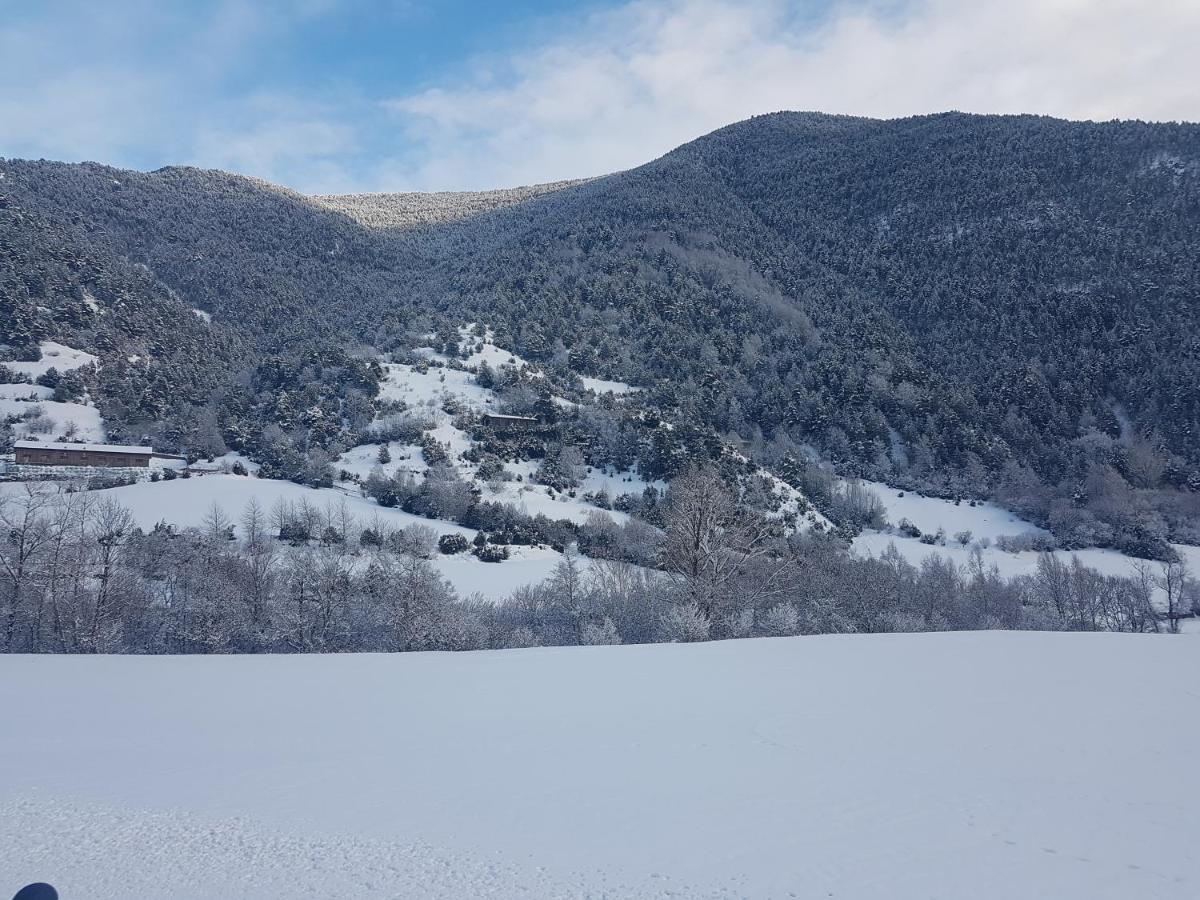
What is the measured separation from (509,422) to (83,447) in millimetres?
32127

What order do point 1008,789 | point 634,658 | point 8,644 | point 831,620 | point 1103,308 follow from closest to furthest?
point 1008,789 < point 634,658 < point 8,644 < point 831,620 < point 1103,308

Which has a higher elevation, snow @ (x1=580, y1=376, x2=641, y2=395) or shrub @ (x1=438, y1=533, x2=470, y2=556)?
snow @ (x1=580, y1=376, x2=641, y2=395)

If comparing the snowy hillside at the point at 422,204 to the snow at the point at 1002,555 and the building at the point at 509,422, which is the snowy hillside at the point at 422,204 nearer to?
the building at the point at 509,422

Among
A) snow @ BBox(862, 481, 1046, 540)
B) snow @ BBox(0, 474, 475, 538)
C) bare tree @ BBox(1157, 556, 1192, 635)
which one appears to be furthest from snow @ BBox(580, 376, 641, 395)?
bare tree @ BBox(1157, 556, 1192, 635)

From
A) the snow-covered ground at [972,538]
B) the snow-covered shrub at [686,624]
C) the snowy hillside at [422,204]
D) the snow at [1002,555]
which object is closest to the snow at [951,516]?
the snow-covered ground at [972,538]

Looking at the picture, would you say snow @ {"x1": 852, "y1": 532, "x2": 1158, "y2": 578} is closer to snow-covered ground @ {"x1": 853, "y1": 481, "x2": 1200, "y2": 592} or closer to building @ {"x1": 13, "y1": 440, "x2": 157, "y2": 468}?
snow-covered ground @ {"x1": 853, "y1": 481, "x2": 1200, "y2": 592}

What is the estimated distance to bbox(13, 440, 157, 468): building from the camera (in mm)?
44562

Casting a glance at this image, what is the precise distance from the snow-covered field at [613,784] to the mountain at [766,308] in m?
43.0

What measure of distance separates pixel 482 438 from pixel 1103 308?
241ft

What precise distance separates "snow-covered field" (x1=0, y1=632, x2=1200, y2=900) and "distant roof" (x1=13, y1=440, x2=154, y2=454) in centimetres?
4496

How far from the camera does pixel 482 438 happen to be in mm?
55031

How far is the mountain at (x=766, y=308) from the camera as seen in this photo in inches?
2288

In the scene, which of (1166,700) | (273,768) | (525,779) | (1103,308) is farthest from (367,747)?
(1103,308)

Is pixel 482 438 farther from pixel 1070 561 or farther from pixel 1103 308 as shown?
pixel 1103 308
